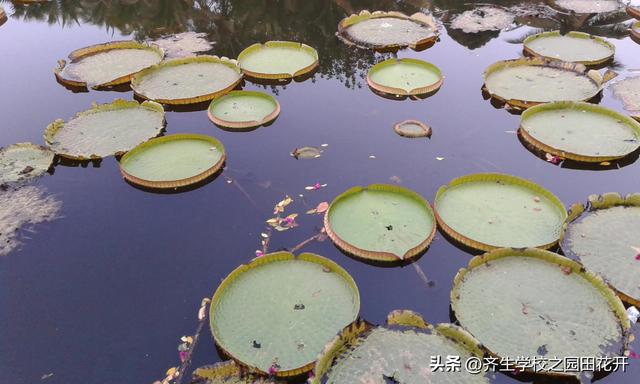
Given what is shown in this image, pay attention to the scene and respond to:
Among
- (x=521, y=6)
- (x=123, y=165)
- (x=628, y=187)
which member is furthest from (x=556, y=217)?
(x=521, y=6)

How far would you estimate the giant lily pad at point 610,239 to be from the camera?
3.86 metres

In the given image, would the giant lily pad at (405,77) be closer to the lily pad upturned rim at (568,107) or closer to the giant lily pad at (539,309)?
the lily pad upturned rim at (568,107)

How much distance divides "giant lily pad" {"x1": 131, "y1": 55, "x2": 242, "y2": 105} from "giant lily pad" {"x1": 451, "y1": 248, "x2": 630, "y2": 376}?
4.18 meters

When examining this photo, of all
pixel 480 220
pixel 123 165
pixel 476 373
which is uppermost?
pixel 123 165

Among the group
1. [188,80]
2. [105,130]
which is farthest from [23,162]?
[188,80]

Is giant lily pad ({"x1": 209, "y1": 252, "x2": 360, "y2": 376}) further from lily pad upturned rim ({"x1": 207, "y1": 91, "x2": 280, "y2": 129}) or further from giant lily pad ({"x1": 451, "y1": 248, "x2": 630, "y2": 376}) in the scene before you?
lily pad upturned rim ({"x1": 207, "y1": 91, "x2": 280, "y2": 129})

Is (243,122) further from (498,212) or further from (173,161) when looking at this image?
(498,212)

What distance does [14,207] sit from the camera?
4715 mm

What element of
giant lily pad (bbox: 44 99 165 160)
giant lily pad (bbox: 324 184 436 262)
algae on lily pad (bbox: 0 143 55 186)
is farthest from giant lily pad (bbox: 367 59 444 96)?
algae on lily pad (bbox: 0 143 55 186)

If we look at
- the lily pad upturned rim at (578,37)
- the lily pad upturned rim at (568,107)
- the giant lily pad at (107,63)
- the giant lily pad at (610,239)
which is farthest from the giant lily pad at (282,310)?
the lily pad upturned rim at (578,37)

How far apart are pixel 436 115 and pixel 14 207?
4.76 meters

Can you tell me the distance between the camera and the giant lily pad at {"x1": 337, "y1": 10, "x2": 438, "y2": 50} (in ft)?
25.8

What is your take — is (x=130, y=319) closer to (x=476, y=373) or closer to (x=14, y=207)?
(x=14, y=207)

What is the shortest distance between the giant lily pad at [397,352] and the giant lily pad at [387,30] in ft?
17.8
